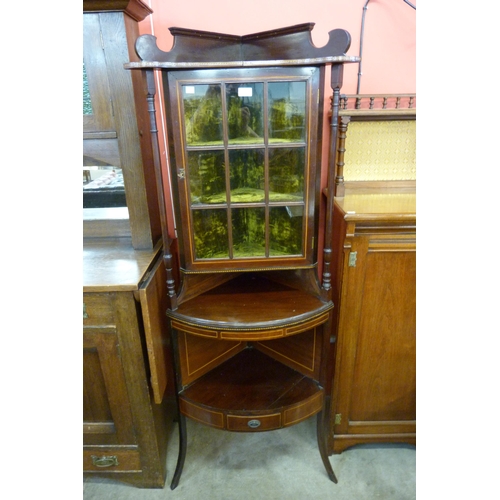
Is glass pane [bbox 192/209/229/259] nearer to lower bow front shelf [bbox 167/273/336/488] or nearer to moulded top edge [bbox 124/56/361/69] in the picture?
lower bow front shelf [bbox 167/273/336/488]

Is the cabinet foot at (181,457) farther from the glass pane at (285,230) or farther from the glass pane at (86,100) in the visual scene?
the glass pane at (86,100)

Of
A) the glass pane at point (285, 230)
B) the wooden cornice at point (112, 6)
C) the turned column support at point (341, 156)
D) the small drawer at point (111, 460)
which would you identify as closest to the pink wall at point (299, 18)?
the wooden cornice at point (112, 6)

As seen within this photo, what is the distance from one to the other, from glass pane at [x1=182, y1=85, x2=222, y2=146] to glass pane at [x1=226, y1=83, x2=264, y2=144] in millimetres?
39

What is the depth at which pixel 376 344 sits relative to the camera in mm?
1501

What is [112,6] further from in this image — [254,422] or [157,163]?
[254,422]

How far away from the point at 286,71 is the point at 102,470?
5.90ft

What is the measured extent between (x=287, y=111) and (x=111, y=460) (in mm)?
1620

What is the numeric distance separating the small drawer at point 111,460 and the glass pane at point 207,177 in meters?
1.15

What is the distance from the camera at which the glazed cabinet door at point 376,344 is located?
4.45 feet

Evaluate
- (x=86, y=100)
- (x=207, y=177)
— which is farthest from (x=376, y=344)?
(x=86, y=100)

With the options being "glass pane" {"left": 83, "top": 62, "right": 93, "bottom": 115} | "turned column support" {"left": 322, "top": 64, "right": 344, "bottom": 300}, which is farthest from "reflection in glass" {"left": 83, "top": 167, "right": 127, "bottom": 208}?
"turned column support" {"left": 322, "top": 64, "right": 344, "bottom": 300}

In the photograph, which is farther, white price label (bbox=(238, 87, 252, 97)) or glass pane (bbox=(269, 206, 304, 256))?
glass pane (bbox=(269, 206, 304, 256))

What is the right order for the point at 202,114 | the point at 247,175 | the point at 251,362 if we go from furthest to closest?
the point at 251,362 → the point at 247,175 → the point at 202,114

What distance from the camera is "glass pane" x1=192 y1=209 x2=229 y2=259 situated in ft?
4.30
